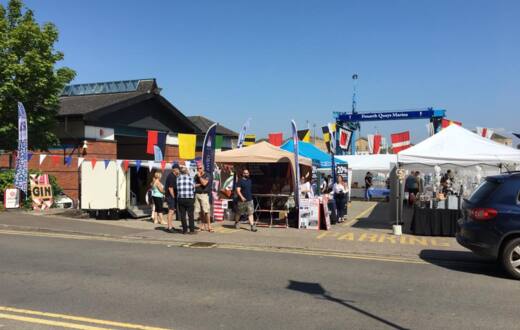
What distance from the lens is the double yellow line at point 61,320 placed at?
4.76 metres

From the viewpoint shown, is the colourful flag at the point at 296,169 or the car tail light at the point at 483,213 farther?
the colourful flag at the point at 296,169

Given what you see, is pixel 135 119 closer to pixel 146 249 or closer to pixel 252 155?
pixel 252 155

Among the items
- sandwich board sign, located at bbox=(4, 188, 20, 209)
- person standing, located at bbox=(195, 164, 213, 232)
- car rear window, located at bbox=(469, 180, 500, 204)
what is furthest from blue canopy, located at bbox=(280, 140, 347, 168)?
Result: car rear window, located at bbox=(469, 180, 500, 204)

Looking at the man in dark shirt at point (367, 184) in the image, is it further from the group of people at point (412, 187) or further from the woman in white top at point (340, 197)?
the group of people at point (412, 187)

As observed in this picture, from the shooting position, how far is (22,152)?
15703 millimetres

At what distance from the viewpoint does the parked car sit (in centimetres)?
748

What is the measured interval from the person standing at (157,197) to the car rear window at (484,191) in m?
8.94

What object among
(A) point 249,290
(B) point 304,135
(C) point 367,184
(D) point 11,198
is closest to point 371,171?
(C) point 367,184

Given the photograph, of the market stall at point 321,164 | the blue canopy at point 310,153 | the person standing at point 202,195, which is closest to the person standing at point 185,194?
the person standing at point 202,195

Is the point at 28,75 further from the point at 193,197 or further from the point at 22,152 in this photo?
the point at 193,197

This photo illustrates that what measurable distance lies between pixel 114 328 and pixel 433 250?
7.47 meters

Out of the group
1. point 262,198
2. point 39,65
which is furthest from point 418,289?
point 39,65

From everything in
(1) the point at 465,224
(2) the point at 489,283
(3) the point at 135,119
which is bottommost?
(2) the point at 489,283

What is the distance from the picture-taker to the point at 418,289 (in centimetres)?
664
